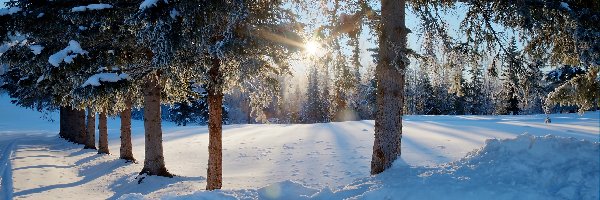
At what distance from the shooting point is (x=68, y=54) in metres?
9.62

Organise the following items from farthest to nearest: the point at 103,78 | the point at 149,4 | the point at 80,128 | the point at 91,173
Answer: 1. the point at 80,128
2. the point at 91,173
3. the point at 103,78
4. the point at 149,4

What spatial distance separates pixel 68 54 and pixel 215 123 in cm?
368

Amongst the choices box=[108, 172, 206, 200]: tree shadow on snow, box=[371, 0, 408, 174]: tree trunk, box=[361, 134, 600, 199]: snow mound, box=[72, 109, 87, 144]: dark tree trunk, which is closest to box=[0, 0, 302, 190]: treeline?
box=[108, 172, 206, 200]: tree shadow on snow

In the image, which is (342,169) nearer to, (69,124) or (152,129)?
(152,129)

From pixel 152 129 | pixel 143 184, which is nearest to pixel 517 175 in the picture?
pixel 143 184

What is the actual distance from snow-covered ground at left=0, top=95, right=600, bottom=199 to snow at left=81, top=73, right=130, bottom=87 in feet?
8.93

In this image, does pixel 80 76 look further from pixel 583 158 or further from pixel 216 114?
pixel 583 158

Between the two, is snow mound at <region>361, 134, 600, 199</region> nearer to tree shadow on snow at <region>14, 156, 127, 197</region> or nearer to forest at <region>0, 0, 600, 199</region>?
forest at <region>0, 0, 600, 199</region>

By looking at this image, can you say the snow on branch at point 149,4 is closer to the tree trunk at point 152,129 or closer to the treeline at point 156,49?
the treeline at point 156,49

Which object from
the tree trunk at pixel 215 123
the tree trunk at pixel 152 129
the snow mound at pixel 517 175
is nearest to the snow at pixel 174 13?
the tree trunk at pixel 215 123

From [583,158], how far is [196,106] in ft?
147

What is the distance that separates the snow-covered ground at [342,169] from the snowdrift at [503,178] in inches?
0.5

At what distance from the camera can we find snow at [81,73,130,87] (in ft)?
29.7

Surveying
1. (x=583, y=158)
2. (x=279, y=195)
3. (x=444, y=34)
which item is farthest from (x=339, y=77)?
(x=583, y=158)
